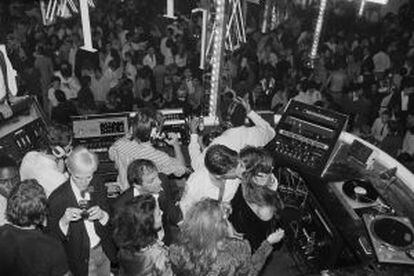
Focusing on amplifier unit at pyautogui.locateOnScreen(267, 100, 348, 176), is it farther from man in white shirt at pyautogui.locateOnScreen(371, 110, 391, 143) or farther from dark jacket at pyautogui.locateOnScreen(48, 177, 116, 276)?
man in white shirt at pyautogui.locateOnScreen(371, 110, 391, 143)

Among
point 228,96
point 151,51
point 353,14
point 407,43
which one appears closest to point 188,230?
point 228,96

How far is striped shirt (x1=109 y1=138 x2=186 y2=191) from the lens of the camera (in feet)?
12.1

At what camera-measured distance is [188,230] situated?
2648 mm

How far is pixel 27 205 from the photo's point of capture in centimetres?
271

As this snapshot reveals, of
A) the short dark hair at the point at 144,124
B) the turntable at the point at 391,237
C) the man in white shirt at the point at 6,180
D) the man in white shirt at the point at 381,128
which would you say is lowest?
the man in white shirt at the point at 381,128

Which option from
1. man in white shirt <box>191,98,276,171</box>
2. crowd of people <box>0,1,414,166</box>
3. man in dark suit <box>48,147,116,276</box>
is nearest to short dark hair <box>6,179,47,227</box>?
man in dark suit <box>48,147,116,276</box>

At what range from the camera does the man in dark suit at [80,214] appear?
3.08m

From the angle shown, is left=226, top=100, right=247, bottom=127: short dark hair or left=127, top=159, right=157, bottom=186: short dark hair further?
left=226, top=100, right=247, bottom=127: short dark hair

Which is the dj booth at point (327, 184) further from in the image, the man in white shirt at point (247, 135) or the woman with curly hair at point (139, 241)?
the woman with curly hair at point (139, 241)

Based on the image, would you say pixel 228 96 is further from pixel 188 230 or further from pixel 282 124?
pixel 188 230

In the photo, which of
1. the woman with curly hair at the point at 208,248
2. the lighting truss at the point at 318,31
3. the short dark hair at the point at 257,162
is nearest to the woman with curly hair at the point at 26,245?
the woman with curly hair at the point at 208,248

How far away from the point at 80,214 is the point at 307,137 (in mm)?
2127

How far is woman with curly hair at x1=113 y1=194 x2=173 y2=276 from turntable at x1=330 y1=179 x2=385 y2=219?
64.8 inches

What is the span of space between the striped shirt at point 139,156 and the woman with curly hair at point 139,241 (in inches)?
38.7
